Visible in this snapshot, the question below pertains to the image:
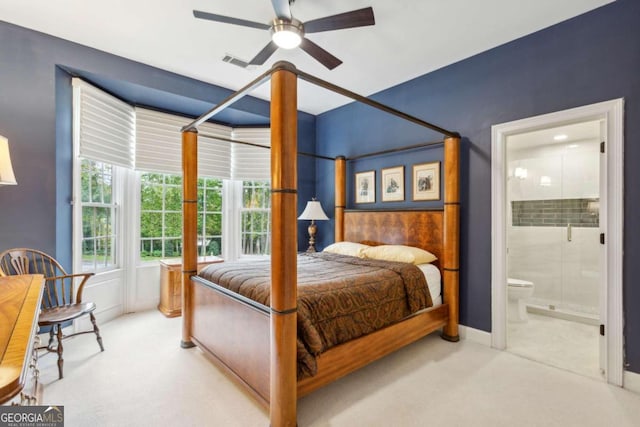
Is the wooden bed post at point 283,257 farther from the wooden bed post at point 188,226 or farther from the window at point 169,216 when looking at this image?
the window at point 169,216

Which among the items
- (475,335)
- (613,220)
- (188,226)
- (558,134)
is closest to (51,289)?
(188,226)

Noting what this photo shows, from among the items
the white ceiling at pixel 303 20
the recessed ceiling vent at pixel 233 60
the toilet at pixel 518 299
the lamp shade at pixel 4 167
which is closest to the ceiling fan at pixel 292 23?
the white ceiling at pixel 303 20

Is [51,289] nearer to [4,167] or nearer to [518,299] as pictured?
[4,167]

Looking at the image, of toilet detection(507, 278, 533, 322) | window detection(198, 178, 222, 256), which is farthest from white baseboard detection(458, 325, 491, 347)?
window detection(198, 178, 222, 256)

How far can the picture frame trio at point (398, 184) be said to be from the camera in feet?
11.4

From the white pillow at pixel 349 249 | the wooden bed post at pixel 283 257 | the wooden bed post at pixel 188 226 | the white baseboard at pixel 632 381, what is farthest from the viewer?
the white pillow at pixel 349 249

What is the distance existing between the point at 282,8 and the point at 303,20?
77 cm

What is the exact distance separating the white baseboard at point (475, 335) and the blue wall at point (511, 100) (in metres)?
0.05

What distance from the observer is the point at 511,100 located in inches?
112

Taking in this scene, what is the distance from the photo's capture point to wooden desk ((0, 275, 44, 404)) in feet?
2.37

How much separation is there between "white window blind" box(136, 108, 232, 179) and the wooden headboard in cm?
211

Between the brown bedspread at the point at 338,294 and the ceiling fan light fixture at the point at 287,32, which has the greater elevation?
the ceiling fan light fixture at the point at 287,32

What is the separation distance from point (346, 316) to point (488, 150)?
219 centimetres

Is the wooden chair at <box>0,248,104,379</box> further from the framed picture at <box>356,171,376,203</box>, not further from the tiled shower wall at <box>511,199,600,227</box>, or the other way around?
the tiled shower wall at <box>511,199,600,227</box>
